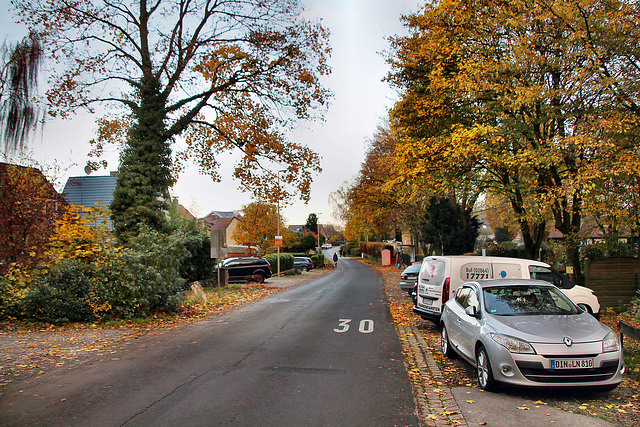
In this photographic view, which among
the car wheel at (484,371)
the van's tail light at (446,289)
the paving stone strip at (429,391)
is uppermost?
the van's tail light at (446,289)

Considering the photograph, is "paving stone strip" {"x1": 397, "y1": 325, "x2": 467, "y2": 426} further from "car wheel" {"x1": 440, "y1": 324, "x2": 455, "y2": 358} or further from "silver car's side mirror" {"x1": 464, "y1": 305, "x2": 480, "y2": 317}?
"silver car's side mirror" {"x1": 464, "y1": 305, "x2": 480, "y2": 317}

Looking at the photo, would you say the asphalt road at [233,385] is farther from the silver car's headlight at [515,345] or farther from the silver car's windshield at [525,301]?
the silver car's windshield at [525,301]

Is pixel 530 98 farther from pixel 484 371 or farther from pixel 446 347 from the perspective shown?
pixel 484 371

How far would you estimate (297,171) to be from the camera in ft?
64.0

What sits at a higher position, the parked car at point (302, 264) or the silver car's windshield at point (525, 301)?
the silver car's windshield at point (525, 301)

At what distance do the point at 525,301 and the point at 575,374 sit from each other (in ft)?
5.13

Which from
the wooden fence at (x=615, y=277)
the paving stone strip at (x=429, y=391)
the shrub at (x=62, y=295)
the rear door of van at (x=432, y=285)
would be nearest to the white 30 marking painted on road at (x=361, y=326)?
the rear door of van at (x=432, y=285)

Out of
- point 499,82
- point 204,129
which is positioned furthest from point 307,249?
point 499,82

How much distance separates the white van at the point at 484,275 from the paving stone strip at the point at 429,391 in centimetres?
156

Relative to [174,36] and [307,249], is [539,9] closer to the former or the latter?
[174,36]

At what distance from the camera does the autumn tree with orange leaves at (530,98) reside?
11664 millimetres

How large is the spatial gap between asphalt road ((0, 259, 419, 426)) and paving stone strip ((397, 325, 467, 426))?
16 centimetres

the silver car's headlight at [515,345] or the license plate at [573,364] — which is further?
the silver car's headlight at [515,345]

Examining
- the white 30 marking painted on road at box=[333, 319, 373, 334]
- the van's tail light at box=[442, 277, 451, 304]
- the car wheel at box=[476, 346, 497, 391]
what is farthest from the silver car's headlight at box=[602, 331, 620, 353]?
the white 30 marking painted on road at box=[333, 319, 373, 334]
